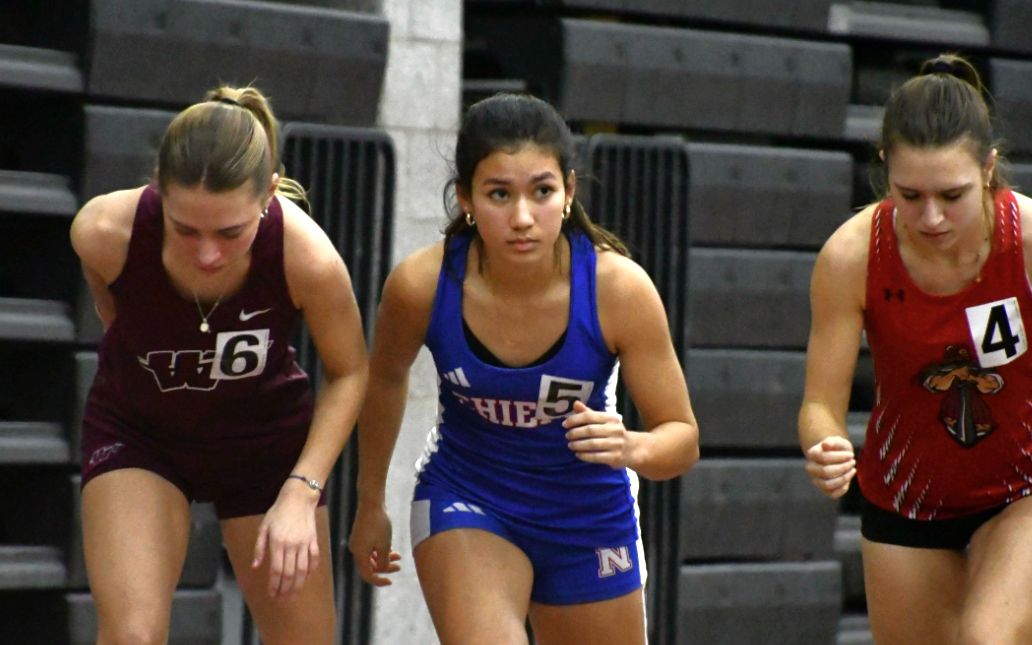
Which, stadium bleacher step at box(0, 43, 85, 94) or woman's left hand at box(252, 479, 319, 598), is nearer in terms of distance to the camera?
woman's left hand at box(252, 479, 319, 598)

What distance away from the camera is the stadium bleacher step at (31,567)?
4.90 metres

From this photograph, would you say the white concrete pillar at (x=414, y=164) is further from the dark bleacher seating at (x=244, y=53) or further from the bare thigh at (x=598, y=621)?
the bare thigh at (x=598, y=621)

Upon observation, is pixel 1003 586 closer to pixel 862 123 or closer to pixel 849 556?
pixel 849 556

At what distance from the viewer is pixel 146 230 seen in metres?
3.41

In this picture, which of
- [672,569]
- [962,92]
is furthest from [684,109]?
[962,92]

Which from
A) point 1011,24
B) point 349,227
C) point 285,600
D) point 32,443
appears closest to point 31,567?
point 32,443

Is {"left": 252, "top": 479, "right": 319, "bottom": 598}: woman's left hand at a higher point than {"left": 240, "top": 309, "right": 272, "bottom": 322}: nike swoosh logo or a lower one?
lower

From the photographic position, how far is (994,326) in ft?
11.3

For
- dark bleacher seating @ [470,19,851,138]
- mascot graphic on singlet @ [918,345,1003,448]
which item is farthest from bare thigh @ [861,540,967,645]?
dark bleacher seating @ [470,19,851,138]

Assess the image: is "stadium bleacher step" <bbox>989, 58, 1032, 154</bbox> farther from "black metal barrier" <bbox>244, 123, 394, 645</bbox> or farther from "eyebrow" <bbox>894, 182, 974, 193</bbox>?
"eyebrow" <bbox>894, 182, 974, 193</bbox>

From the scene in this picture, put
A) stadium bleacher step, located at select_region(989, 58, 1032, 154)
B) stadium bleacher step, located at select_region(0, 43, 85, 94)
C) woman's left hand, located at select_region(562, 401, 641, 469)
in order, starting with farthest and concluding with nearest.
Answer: stadium bleacher step, located at select_region(989, 58, 1032, 154)
stadium bleacher step, located at select_region(0, 43, 85, 94)
woman's left hand, located at select_region(562, 401, 641, 469)

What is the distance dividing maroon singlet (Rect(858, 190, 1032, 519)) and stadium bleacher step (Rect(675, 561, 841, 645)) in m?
2.45

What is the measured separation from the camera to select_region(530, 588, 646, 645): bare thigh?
3.58 meters

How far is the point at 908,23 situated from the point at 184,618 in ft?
12.5
